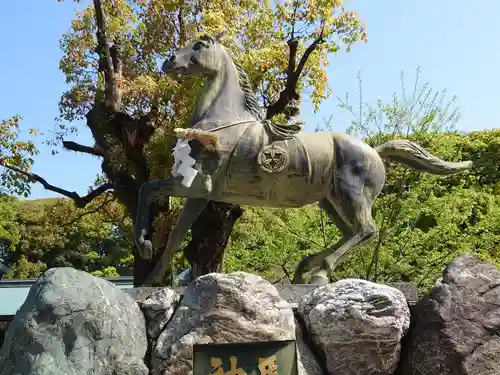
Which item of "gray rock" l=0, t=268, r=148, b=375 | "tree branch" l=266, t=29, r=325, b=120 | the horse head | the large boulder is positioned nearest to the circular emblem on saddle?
the horse head

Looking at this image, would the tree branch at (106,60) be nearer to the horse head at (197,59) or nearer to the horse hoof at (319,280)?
the horse head at (197,59)

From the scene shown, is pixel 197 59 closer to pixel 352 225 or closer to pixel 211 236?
pixel 352 225

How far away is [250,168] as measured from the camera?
5.42 metres

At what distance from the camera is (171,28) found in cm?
1245

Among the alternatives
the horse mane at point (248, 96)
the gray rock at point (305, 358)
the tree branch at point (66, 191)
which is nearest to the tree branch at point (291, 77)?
the tree branch at point (66, 191)

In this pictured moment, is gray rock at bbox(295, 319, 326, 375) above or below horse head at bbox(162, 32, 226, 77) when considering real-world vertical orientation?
below

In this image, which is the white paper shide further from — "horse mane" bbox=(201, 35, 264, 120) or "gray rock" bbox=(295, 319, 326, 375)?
"gray rock" bbox=(295, 319, 326, 375)

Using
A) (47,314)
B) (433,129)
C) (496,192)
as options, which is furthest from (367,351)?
(496,192)

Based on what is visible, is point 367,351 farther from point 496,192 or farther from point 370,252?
point 496,192

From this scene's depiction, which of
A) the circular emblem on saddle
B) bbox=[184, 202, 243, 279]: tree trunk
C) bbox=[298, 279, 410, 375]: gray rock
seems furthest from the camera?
bbox=[184, 202, 243, 279]: tree trunk

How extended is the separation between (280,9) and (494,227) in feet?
21.5

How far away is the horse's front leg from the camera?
5.29 metres

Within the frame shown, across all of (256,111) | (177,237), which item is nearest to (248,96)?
(256,111)

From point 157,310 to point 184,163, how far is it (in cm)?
150
